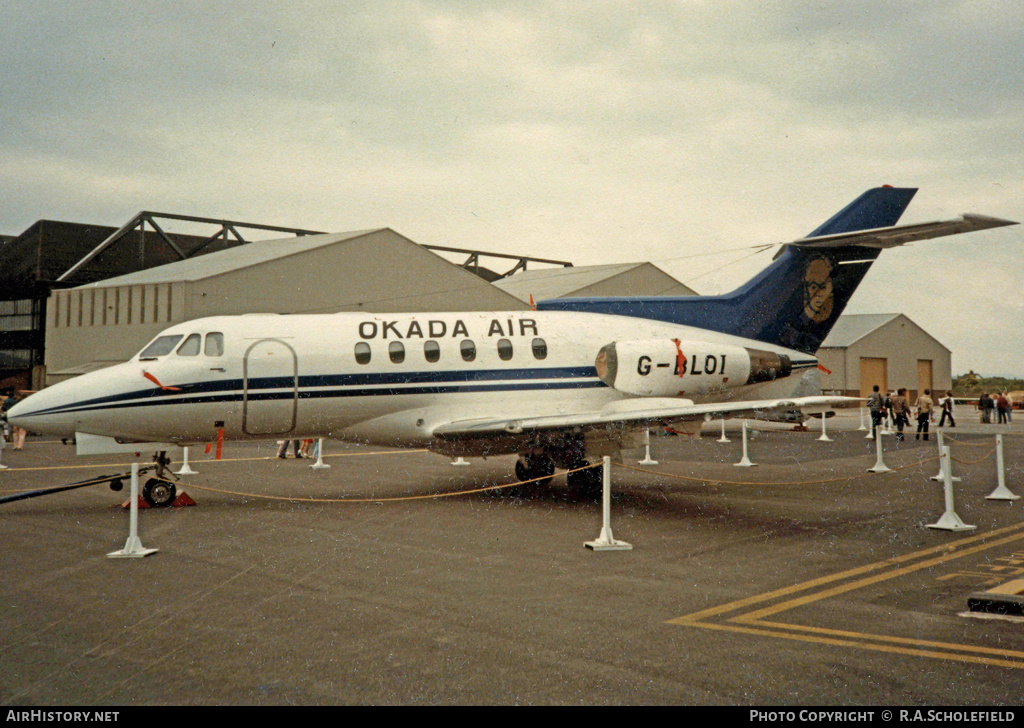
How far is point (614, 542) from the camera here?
9.73 m

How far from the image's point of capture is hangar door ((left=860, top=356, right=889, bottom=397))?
5800 cm

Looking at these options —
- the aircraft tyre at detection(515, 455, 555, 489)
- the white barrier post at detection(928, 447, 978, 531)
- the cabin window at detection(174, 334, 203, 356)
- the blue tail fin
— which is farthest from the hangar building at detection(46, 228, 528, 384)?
the white barrier post at detection(928, 447, 978, 531)

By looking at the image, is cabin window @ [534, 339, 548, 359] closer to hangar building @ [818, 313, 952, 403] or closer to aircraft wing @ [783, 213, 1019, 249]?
aircraft wing @ [783, 213, 1019, 249]

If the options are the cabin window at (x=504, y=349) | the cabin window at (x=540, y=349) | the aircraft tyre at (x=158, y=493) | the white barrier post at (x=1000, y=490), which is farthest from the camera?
the cabin window at (x=540, y=349)

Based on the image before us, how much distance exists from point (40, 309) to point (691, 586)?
45.4 meters

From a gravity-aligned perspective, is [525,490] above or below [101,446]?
below

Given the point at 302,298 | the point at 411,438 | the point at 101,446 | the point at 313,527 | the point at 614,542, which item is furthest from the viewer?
the point at 302,298

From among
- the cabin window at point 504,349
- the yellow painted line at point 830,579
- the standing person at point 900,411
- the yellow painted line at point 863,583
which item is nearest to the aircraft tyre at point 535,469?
the cabin window at point 504,349

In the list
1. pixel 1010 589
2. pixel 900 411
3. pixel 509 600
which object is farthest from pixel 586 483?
pixel 900 411

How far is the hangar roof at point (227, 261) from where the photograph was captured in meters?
32.2

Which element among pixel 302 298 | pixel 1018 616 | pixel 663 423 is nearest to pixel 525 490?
pixel 663 423

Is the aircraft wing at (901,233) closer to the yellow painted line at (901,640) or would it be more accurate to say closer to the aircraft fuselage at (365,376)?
the aircraft fuselage at (365,376)

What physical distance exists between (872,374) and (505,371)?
51809 millimetres

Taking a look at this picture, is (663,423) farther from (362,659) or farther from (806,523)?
(362,659)
